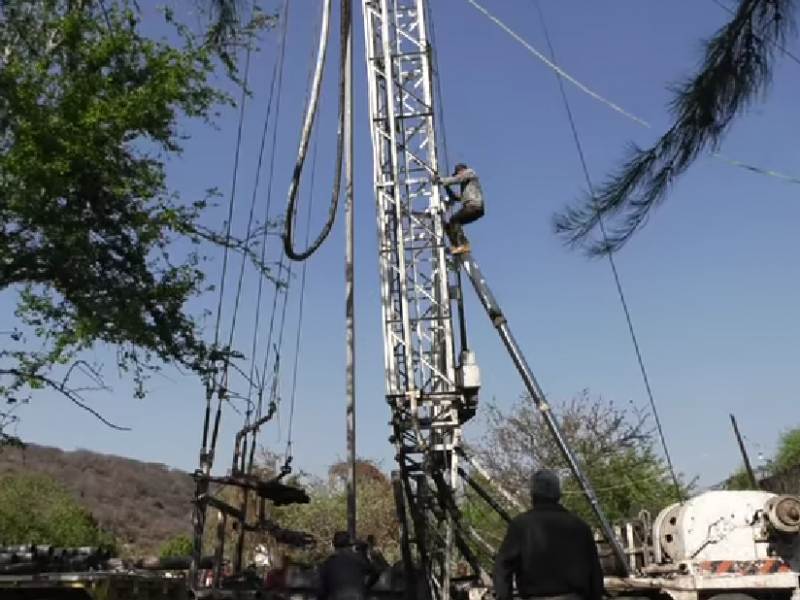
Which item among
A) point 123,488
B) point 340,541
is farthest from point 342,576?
point 123,488

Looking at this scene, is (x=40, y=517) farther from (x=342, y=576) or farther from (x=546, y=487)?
(x=546, y=487)

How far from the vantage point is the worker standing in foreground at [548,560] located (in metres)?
5.27


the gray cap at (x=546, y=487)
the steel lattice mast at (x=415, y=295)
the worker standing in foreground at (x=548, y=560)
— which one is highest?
the steel lattice mast at (x=415, y=295)

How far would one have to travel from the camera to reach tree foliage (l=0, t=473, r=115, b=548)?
4344 cm

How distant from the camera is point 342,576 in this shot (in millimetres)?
10906

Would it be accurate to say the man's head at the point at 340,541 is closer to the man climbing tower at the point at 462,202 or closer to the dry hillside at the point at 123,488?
the man climbing tower at the point at 462,202

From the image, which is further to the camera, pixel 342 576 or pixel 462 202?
pixel 462 202

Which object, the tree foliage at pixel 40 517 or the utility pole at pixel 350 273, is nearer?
the utility pole at pixel 350 273

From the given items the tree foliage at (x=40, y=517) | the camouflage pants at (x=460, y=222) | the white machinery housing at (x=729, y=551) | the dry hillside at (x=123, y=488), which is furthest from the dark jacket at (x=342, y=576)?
the dry hillside at (x=123, y=488)

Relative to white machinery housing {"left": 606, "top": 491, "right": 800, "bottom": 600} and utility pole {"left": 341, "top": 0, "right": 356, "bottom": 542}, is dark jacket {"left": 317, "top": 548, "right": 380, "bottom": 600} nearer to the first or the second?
white machinery housing {"left": 606, "top": 491, "right": 800, "bottom": 600}

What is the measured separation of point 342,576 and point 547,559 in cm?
602

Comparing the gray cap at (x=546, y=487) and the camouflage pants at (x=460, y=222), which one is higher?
the camouflage pants at (x=460, y=222)

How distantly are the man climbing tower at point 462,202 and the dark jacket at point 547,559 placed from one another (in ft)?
38.6

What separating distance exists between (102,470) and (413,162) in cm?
7658
